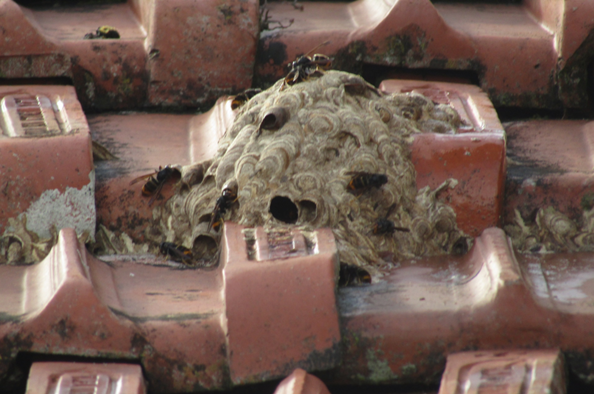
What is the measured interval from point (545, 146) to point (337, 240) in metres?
1.52

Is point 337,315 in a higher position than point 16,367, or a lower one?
higher

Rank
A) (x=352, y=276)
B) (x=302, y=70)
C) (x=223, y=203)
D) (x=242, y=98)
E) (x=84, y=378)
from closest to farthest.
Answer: (x=84, y=378)
(x=352, y=276)
(x=223, y=203)
(x=302, y=70)
(x=242, y=98)

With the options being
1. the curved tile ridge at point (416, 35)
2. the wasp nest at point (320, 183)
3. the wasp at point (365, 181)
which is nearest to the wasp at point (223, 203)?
the wasp nest at point (320, 183)

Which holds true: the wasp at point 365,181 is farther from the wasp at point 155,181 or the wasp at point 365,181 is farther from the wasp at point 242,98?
the wasp at point 242,98

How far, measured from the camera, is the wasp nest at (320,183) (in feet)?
10.5

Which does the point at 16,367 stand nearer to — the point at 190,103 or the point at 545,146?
the point at 190,103

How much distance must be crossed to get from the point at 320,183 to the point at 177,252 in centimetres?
70

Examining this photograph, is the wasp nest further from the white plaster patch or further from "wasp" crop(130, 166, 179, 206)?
the white plaster patch

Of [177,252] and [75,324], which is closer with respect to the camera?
[75,324]

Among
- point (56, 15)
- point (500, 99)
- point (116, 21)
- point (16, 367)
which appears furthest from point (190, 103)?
point (16, 367)

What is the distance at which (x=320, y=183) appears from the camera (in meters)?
3.23

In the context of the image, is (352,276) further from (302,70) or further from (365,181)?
(302,70)

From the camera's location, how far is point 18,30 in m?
4.16

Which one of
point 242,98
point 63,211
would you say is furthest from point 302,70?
point 63,211
